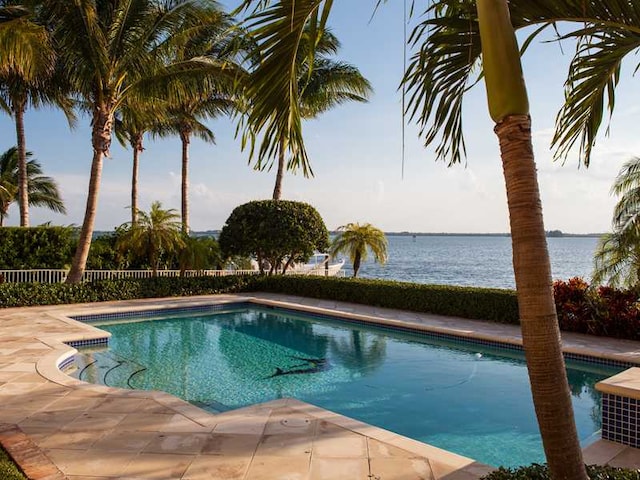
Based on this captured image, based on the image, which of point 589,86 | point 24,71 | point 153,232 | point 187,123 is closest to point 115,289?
point 153,232

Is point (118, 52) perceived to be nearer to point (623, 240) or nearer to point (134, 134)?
point (134, 134)

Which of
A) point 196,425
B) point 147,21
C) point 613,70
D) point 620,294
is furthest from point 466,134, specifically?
point 147,21

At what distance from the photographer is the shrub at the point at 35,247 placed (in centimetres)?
1381

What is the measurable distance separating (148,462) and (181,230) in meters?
12.8

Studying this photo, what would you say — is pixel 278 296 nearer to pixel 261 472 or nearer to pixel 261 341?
pixel 261 341

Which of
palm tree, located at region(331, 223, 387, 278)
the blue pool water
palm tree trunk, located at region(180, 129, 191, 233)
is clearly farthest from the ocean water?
palm tree trunk, located at region(180, 129, 191, 233)

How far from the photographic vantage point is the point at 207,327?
11.1m

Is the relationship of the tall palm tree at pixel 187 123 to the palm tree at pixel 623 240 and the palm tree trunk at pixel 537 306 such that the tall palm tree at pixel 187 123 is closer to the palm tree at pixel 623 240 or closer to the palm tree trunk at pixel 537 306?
the palm tree at pixel 623 240

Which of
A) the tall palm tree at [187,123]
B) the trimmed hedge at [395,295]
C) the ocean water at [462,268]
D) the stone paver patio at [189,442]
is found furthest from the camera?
the ocean water at [462,268]

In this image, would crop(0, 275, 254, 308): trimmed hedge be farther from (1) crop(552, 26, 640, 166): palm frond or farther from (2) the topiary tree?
(1) crop(552, 26, 640, 166): palm frond

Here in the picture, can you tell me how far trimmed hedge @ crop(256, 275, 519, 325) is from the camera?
1021 centimetres

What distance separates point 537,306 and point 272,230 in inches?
540

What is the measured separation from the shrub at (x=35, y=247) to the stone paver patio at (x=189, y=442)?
923 cm

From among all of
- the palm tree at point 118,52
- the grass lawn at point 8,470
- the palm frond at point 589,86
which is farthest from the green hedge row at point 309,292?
the grass lawn at point 8,470
